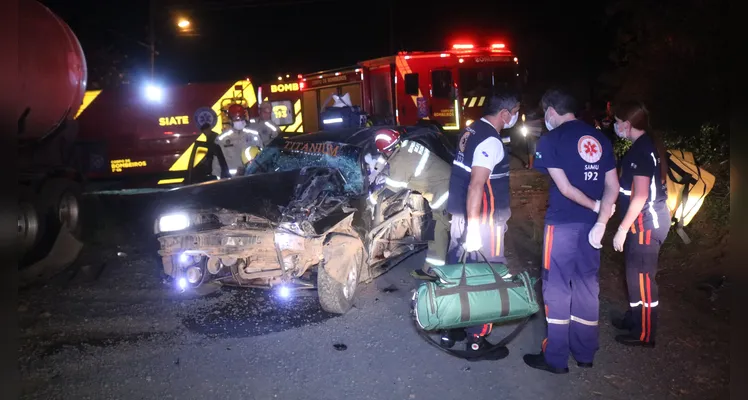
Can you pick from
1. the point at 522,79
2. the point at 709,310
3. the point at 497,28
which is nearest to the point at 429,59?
the point at 522,79

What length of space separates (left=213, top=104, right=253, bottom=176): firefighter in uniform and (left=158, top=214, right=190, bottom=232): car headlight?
3102mm

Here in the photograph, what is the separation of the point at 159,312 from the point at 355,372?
2.49m

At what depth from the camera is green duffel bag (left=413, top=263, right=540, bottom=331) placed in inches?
146

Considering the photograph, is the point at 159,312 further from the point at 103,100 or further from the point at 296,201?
the point at 103,100

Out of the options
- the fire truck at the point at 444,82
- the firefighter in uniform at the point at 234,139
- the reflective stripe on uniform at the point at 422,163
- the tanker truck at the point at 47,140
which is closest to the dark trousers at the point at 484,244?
the reflective stripe on uniform at the point at 422,163

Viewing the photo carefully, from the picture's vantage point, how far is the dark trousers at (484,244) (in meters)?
4.21

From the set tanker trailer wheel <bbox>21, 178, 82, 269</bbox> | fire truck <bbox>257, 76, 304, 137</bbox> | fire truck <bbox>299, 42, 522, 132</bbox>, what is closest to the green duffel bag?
tanker trailer wheel <bbox>21, 178, 82, 269</bbox>

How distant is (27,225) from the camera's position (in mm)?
6656

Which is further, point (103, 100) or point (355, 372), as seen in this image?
point (103, 100)

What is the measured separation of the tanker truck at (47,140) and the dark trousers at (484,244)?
3.93m

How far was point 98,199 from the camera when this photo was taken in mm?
8953

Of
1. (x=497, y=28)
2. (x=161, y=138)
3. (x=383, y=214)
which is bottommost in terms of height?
(x=383, y=214)

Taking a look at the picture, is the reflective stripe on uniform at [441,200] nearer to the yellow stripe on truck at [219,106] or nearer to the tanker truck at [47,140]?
the tanker truck at [47,140]

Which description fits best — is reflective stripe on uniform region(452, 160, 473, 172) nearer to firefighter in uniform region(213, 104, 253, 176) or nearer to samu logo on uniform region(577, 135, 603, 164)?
samu logo on uniform region(577, 135, 603, 164)
